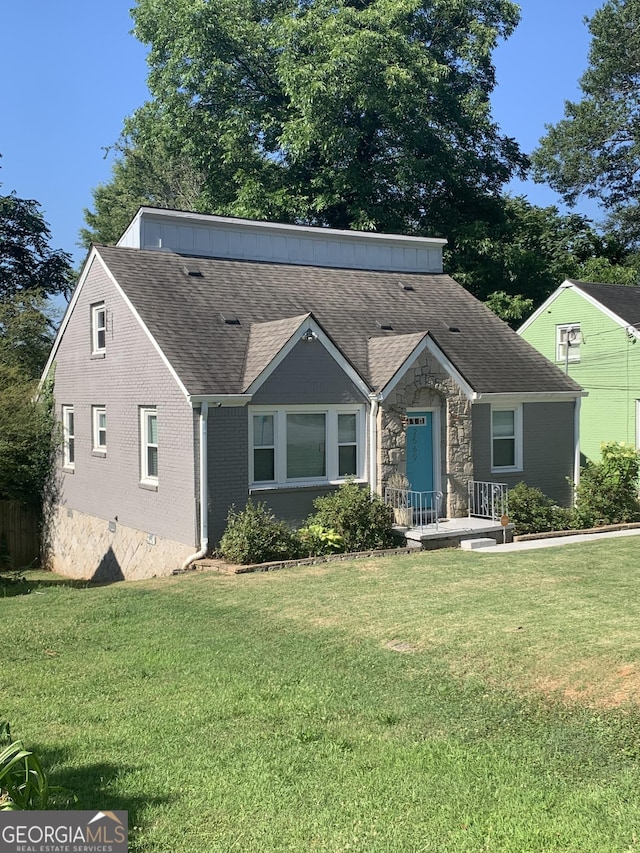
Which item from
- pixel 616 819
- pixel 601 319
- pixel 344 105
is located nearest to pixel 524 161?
pixel 344 105

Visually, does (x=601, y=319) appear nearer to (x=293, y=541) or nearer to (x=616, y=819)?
(x=293, y=541)

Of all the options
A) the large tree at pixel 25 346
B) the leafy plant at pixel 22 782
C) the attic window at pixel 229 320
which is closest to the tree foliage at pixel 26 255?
the large tree at pixel 25 346

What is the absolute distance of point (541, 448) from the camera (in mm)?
20156

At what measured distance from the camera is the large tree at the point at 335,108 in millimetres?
30625

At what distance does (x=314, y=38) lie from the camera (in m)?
30.9

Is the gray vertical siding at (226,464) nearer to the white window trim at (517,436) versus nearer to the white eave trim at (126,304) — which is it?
the white eave trim at (126,304)

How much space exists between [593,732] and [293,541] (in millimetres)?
9400

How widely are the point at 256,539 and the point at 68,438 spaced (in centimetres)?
949

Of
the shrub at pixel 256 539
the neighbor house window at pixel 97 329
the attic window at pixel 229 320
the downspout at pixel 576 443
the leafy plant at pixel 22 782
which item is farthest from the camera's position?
the downspout at pixel 576 443

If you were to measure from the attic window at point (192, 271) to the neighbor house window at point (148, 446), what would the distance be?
11.9 ft

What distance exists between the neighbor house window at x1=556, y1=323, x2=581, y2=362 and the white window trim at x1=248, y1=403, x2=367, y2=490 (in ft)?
43.7

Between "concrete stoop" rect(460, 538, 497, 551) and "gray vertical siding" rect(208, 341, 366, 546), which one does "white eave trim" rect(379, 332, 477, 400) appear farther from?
"concrete stoop" rect(460, 538, 497, 551)

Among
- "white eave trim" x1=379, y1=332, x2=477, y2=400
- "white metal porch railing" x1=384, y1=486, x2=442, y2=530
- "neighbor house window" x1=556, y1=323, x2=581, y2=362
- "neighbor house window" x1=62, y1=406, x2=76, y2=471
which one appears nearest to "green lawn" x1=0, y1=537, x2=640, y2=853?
"white metal porch railing" x1=384, y1=486, x2=442, y2=530

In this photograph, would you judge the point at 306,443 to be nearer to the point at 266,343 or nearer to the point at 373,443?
the point at 373,443
